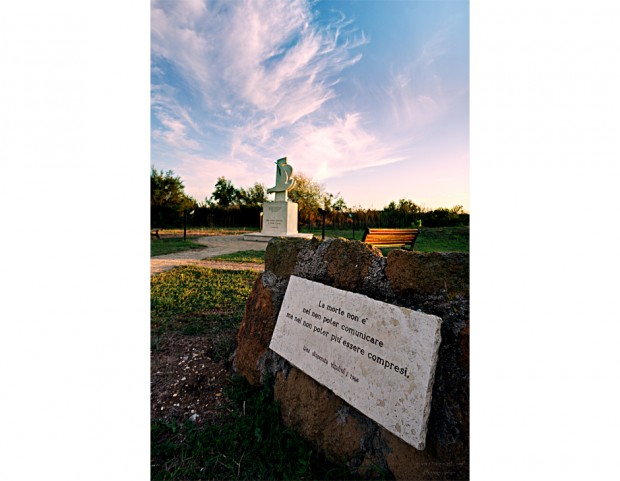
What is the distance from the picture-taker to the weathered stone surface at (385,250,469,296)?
1.13 meters

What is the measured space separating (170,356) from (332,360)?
52.9 inches

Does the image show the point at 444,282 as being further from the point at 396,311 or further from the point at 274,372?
the point at 274,372

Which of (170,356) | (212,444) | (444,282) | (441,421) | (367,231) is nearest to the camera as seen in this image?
(441,421)

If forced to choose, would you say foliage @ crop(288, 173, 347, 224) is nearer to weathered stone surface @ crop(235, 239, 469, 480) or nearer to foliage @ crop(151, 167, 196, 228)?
foliage @ crop(151, 167, 196, 228)

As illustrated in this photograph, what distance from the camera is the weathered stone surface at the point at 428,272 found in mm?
1135

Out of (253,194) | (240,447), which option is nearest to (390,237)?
(240,447)

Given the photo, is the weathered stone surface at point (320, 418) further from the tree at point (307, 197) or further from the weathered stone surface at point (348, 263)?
the tree at point (307, 197)

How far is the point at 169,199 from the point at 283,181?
5.26 metres

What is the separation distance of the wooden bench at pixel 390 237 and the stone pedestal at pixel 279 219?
21.2 ft

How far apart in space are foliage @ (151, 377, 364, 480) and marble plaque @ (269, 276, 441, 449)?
0.95 feet

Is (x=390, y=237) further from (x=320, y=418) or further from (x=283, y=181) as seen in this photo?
(x=283, y=181)

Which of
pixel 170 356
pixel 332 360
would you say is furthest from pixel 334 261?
pixel 170 356

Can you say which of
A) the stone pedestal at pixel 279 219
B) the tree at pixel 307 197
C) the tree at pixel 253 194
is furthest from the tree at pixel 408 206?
the tree at pixel 253 194

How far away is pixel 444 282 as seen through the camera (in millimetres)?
1147
